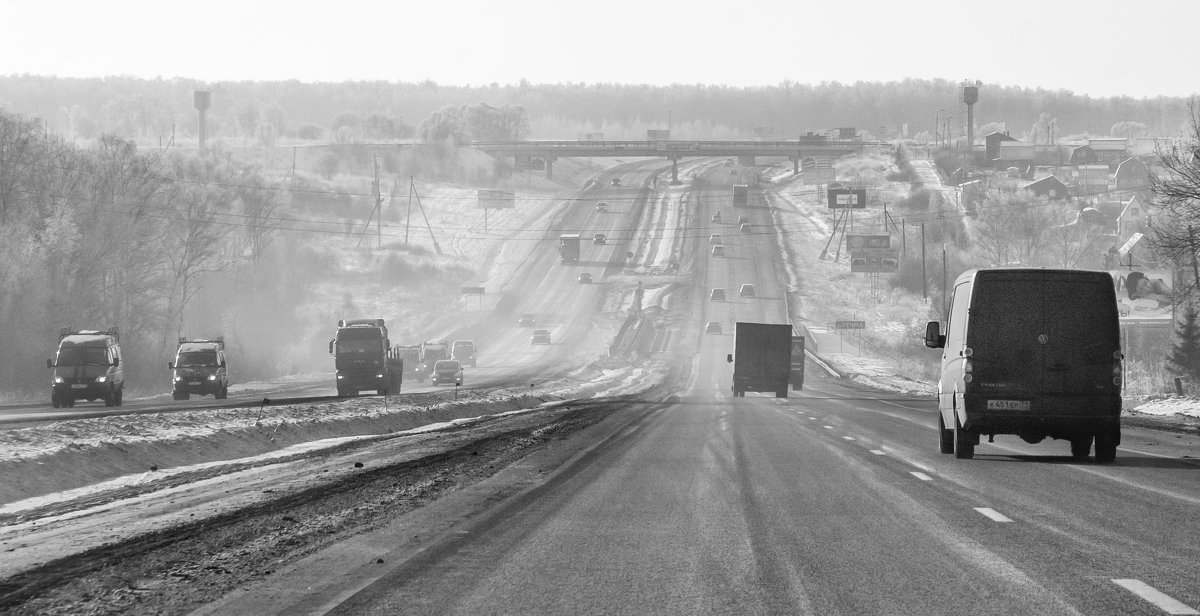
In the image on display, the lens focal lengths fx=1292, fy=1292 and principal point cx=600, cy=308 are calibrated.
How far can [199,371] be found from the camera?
168 feet

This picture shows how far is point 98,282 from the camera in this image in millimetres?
74500

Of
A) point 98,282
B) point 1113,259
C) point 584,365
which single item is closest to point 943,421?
point 98,282

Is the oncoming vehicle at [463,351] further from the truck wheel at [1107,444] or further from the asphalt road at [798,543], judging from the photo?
the truck wheel at [1107,444]

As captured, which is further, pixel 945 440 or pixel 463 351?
pixel 463 351

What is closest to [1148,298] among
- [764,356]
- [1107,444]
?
[764,356]

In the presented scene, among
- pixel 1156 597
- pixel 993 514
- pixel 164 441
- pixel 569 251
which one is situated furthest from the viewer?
pixel 569 251

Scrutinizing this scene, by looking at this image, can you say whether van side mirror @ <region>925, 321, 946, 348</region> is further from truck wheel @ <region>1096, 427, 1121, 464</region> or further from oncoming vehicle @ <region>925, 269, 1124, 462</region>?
truck wheel @ <region>1096, 427, 1121, 464</region>

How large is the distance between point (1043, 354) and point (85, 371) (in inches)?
1363

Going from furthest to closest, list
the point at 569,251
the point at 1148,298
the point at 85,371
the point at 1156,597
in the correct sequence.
Answer: the point at 569,251
the point at 1148,298
the point at 85,371
the point at 1156,597

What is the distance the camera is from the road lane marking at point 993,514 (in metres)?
12.2

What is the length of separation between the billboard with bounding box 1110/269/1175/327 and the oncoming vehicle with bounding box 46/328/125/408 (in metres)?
81.8

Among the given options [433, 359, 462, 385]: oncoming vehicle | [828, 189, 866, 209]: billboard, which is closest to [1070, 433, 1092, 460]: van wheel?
[433, 359, 462, 385]: oncoming vehicle

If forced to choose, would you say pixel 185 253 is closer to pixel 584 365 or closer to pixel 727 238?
pixel 584 365

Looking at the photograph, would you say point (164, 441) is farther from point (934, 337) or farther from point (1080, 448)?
point (1080, 448)
